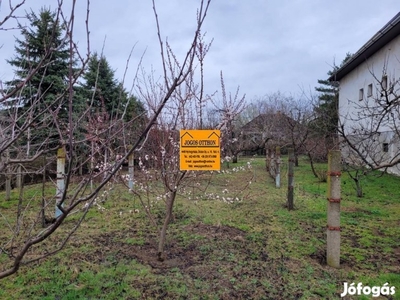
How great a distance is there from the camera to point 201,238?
4305 mm

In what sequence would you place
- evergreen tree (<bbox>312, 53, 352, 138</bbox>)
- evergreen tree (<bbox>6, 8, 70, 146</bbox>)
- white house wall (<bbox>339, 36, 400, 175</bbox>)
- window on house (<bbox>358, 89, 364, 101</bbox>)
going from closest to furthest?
1. evergreen tree (<bbox>6, 8, 70, 146</bbox>)
2. evergreen tree (<bbox>312, 53, 352, 138</bbox>)
3. white house wall (<bbox>339, 36, 400, 175</bbox>)
4. window on house (<bbox>358, 89, 364, 101</bbox>)

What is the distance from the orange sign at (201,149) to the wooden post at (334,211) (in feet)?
4.34

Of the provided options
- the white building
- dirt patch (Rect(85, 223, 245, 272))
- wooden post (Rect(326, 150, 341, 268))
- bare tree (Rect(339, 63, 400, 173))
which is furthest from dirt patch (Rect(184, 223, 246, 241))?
the white building

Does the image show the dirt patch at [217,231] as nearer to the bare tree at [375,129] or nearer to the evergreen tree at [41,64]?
the bare tree at [375,129]

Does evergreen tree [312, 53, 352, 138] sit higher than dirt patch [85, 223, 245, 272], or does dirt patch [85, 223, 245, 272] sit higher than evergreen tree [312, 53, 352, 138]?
evergreen tree [312, 53, 352, 138]

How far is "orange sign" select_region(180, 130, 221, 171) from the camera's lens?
3.22m

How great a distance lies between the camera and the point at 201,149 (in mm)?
3248

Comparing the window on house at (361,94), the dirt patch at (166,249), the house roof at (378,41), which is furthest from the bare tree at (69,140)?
the window on house at (361,94)

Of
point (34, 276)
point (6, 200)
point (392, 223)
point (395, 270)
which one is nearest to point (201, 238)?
point (34, 276)

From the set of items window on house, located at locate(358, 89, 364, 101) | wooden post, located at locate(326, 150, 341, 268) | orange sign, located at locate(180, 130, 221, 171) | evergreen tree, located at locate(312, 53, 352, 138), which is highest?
window on house, located at locate(358, 89, 364, 101)

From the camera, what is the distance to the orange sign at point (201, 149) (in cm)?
322

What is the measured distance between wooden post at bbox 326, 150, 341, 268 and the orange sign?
1.32 meters

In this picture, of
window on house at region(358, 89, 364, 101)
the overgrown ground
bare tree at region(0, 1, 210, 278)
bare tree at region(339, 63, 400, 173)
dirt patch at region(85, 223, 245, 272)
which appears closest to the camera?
bare tree at region(0, 1, 210, 278)

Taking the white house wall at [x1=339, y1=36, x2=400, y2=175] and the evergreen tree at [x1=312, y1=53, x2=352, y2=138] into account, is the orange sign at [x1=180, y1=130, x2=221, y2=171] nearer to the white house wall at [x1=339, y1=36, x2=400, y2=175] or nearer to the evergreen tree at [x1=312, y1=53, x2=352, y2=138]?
the evergreen tree at [x1=312, y1=53, x2=352, y2=138]
